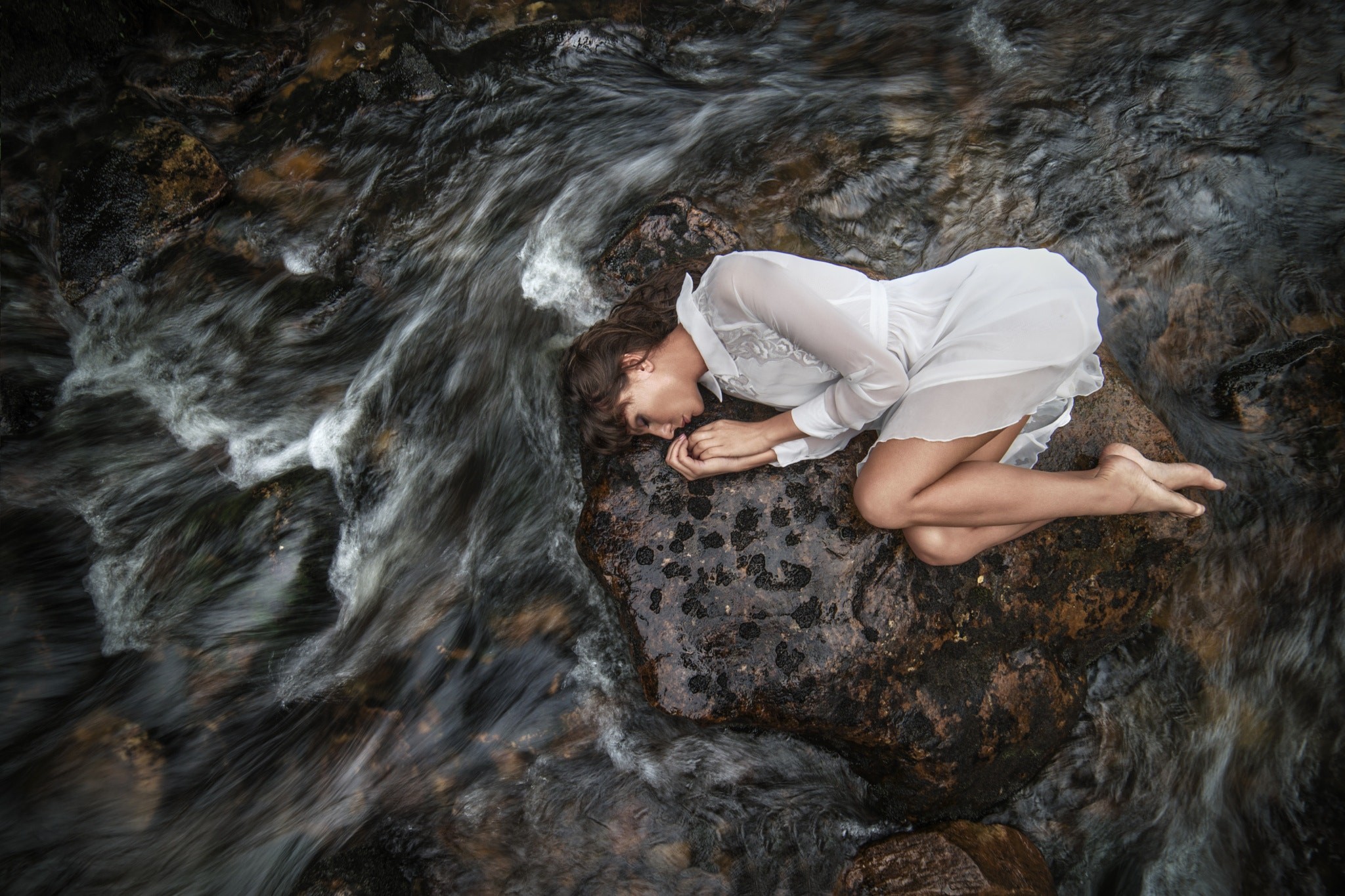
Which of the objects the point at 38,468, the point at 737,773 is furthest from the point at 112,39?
the point at 737,773

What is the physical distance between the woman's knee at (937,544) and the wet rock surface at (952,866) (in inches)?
49.2

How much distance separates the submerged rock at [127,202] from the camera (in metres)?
4.88

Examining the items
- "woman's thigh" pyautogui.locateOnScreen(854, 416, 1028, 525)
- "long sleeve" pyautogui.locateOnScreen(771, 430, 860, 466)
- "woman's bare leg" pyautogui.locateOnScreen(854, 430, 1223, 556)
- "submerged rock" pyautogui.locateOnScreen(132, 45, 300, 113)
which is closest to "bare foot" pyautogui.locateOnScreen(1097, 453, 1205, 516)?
"woman's bare leg" pyautogui.locateOnScreen(854, 430, 1223, 556)

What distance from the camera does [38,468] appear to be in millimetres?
4652

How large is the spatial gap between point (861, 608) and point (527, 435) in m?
2.12

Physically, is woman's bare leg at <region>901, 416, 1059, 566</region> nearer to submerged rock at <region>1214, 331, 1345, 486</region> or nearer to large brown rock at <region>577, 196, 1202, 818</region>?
large brown rock at <region>577, 196, 1202, 818</region>

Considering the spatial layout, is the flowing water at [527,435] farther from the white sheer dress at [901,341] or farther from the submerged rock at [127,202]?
the white sheer dress at [901,341]

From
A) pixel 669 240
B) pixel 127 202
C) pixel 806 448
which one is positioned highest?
pixel 127 202

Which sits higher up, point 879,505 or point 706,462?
point 706,462

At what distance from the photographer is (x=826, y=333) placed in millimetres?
3041

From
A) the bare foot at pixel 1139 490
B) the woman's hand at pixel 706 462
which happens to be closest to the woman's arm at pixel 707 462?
the woman's hand at pixel 706 462

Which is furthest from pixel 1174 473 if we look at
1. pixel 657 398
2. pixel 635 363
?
pixel 635 363

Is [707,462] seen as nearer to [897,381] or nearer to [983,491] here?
[897,381]

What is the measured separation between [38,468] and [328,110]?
9.27ft
